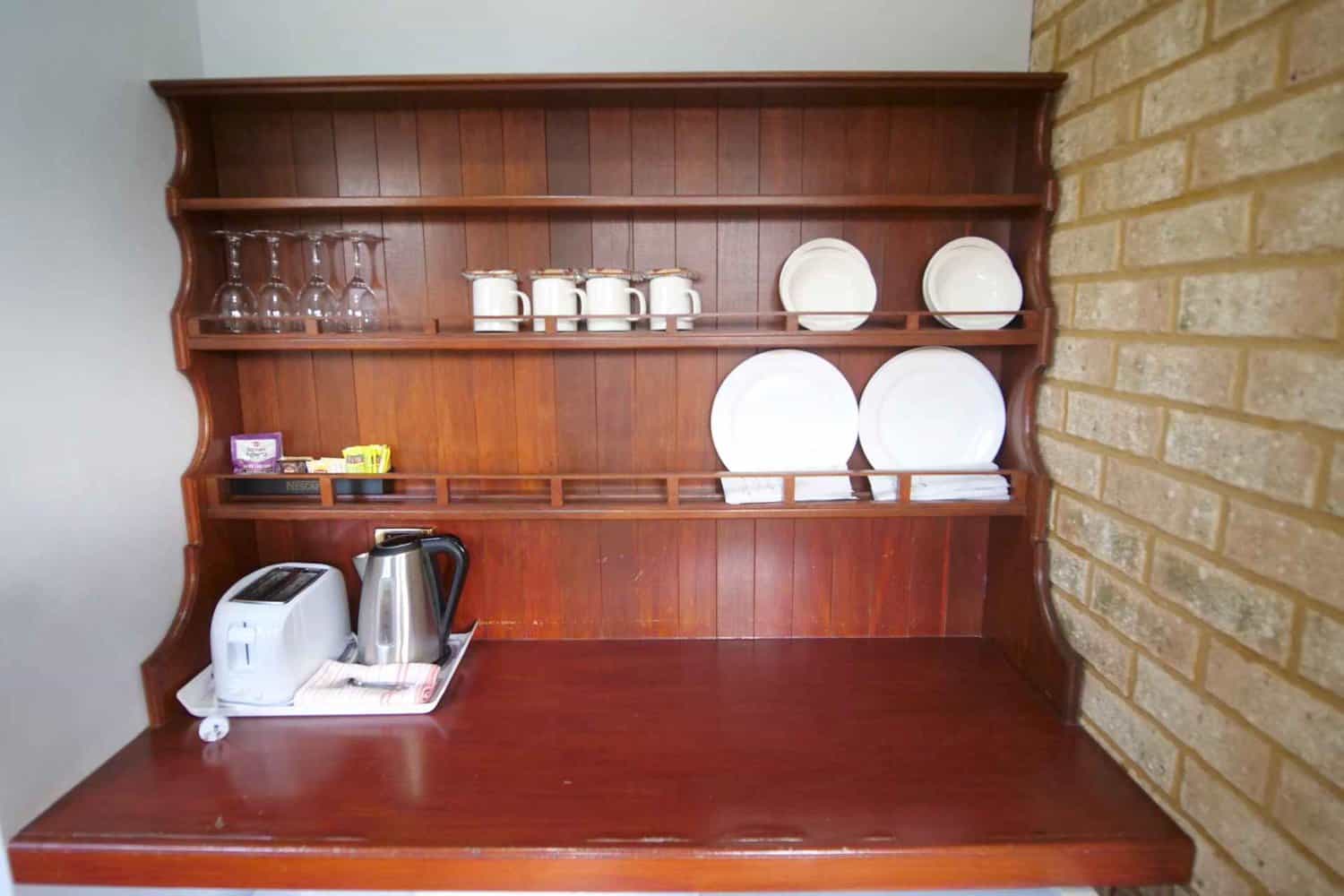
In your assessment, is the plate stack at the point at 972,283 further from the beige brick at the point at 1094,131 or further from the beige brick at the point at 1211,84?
the beige brick at the point at 1211,84

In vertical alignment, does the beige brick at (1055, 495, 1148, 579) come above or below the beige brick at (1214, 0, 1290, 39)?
below

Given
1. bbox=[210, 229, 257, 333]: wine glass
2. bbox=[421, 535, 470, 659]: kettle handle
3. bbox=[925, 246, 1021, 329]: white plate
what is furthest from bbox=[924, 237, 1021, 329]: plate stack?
bbox=[210, 229, 257, 333]: wine glass

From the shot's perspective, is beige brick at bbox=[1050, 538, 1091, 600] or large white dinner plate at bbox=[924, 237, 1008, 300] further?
large white dinner plate at bbox=[924, 237, 1008, 300]

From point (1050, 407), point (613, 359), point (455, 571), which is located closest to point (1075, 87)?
point (1050, 407)

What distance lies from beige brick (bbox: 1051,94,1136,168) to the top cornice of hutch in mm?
94

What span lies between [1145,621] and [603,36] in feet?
4.68

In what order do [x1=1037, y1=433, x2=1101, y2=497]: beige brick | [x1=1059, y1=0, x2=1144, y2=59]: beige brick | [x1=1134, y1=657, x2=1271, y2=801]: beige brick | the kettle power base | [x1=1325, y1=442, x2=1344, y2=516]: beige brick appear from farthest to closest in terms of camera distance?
the kettle power base → [x1=1037, y1=433, x2=1101, y2=497]: beige brick → [x1=1059, y1=0, x2=1144, y2=59]: beige brick → [x1=1134, y1=657, x2=1271, y2=801]: beige brick → [x1=1325, y1=442, x2=1344, y2=516]: beige brick

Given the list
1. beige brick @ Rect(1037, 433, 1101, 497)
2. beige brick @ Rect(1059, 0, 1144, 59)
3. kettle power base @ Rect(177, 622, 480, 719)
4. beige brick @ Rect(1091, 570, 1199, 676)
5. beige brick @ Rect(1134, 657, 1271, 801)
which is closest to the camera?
beige brick @ Rect(1134, 657, 1271, 801)

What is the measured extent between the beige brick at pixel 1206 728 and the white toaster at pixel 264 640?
1461mm

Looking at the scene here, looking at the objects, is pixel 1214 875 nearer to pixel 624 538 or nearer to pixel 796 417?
pixel 796 417

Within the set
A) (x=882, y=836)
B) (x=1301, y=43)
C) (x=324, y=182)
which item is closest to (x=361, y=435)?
(x=324, y=182)

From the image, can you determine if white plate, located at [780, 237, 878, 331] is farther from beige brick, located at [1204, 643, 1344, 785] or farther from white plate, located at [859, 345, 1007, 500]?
beige brick, located at [1204, 643, 1344, 785]

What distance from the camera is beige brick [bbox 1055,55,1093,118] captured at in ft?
3.87

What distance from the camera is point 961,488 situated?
137cm
